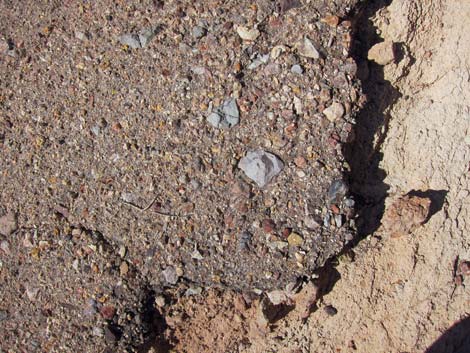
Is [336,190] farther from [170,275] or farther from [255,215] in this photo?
[170,275]

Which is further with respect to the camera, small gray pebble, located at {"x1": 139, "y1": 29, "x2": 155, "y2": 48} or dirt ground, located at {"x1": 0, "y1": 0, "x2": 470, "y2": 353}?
small gray pebble, located at {"x1": 139, "y1": 29, "x2": 155, "y2": 48}

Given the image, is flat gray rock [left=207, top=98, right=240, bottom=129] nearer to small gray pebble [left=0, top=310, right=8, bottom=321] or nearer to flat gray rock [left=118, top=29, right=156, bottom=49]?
flat gray rock [left=118, top=29, right=156, bottom=49]

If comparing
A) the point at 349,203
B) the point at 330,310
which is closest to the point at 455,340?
the point at 330,310

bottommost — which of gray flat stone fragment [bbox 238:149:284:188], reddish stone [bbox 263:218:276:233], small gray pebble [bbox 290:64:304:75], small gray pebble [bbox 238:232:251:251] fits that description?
small gray pebble [bbox 238:232:251:251]

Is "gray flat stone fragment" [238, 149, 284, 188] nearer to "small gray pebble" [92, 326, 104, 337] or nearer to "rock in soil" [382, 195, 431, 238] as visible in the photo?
"rock in soil" [382, 195, 431, 238]

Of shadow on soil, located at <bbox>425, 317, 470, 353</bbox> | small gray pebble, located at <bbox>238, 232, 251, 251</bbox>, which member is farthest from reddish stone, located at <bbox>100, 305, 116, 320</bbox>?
shadow on soil, located at <bbox>425, 317, 470, 353</bbox>

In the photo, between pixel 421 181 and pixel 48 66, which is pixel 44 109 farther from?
pixel 421 181

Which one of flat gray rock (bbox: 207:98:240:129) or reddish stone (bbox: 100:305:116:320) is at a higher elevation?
flat gray rock (bbox: 207:98:240:129)
